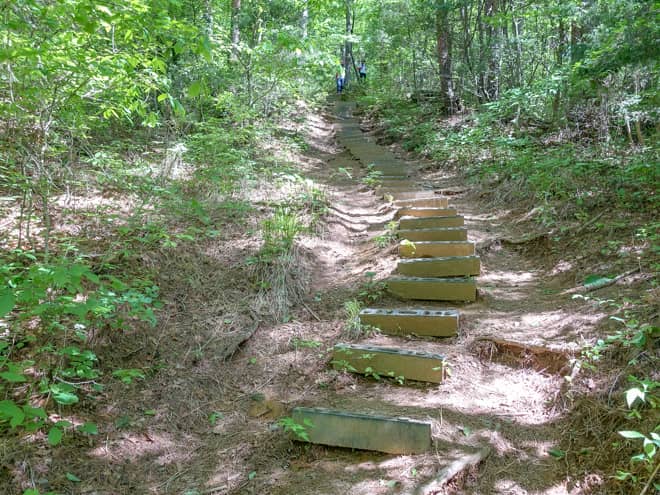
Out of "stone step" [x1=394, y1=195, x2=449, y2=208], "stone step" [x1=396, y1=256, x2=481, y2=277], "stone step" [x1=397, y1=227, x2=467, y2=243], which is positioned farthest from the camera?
"stone step" [x1=394, y1=195, x2=449, y2=208]

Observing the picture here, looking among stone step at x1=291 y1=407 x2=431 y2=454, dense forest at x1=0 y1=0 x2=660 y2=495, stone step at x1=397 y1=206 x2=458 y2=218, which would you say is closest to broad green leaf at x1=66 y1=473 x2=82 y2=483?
dense forest at x1=0 y1=0 x2=660 y2=495

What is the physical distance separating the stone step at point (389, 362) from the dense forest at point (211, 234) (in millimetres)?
304

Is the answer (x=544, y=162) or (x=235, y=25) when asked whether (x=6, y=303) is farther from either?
(x=235, y=25)

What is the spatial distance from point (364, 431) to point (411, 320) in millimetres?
1408

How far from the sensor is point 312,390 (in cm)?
353

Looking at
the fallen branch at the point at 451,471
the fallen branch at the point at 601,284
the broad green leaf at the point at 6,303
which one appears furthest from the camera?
the fallen branch at the point at 601,284

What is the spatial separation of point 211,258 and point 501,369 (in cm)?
336

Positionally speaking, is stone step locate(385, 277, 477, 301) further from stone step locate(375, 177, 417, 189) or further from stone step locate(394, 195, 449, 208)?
stone step locate(375, 177, 417, 189)

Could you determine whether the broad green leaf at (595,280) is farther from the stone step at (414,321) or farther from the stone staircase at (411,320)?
the stone step at (414,321)

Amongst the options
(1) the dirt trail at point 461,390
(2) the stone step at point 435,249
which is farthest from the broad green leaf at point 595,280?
(2) the stone step at point 435,249

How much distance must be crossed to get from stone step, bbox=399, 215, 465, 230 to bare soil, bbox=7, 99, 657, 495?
500mm

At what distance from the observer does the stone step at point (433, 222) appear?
5953 mm

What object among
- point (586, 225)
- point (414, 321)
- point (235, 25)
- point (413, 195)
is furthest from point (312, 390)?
point (235, 25)

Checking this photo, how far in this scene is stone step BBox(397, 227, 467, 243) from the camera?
5598mm
